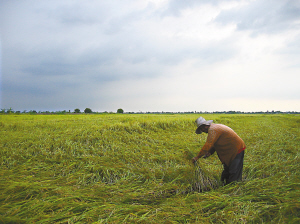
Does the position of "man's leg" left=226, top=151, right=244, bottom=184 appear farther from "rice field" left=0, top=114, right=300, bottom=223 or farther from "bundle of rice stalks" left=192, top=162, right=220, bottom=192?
"bundle of rice stalks" left=192, top=162, right=220, bottom=192

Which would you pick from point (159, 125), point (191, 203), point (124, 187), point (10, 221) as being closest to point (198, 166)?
point (191, 203)

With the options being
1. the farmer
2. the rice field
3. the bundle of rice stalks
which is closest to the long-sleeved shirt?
the farmer

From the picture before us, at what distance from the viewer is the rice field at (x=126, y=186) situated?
5.74ft

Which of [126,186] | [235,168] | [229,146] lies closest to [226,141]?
[229,146]

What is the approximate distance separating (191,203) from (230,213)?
1.50 ft

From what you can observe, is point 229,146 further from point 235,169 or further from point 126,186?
point 126,186

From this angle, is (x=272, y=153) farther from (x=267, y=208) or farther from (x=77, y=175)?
(x=77, y=175)

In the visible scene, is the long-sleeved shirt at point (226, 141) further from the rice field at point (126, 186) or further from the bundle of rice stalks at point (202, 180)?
the rice field at point (126, 186)

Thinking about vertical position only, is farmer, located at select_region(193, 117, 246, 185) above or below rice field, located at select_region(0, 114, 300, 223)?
above

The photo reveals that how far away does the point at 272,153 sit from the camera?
471 centimetres

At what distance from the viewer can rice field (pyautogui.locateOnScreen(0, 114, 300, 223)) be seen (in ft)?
5.74

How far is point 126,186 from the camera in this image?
2604mm

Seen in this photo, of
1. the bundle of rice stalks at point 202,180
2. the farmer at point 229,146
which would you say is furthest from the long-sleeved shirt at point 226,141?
the bundle of rice stalks at point 202,180

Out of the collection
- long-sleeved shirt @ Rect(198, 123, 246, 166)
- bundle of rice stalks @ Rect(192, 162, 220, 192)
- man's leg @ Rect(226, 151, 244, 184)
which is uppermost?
long-sleeved shirt @ Rect(198, 123, 246, 166)
